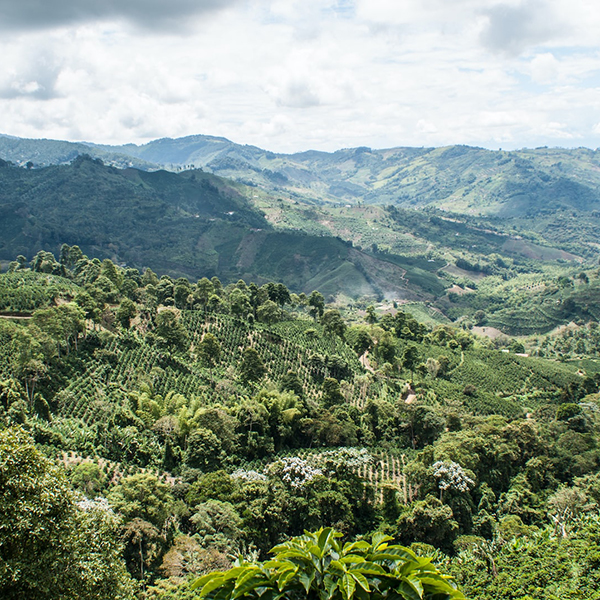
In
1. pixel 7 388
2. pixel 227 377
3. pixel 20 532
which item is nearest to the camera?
pixel 20 532

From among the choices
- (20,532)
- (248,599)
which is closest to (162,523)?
(20,532)

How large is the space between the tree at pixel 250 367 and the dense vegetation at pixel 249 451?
208 mm

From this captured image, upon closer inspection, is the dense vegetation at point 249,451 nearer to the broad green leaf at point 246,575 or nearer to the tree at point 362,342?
the tree at point 362,342

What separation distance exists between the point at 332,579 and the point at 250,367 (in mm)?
53001

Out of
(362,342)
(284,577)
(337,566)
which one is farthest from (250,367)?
(284,577)

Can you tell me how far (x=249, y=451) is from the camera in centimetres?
4512

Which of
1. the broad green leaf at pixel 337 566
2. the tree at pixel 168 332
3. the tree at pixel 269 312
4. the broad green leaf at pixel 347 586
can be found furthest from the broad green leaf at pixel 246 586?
the tree at pixel 269 312

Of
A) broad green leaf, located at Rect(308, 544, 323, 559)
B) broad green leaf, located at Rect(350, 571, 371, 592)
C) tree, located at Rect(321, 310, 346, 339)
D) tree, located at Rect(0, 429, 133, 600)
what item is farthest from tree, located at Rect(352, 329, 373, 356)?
broad green leaf, located at Rect(350, 571, 371, 592)

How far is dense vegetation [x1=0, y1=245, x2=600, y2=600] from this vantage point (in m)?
17.9

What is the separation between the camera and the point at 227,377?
61.2 metres

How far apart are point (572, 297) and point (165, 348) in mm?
157390

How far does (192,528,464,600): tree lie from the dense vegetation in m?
0.39

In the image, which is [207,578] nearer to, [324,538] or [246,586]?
[246,586]

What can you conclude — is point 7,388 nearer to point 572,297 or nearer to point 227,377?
point 227,377
